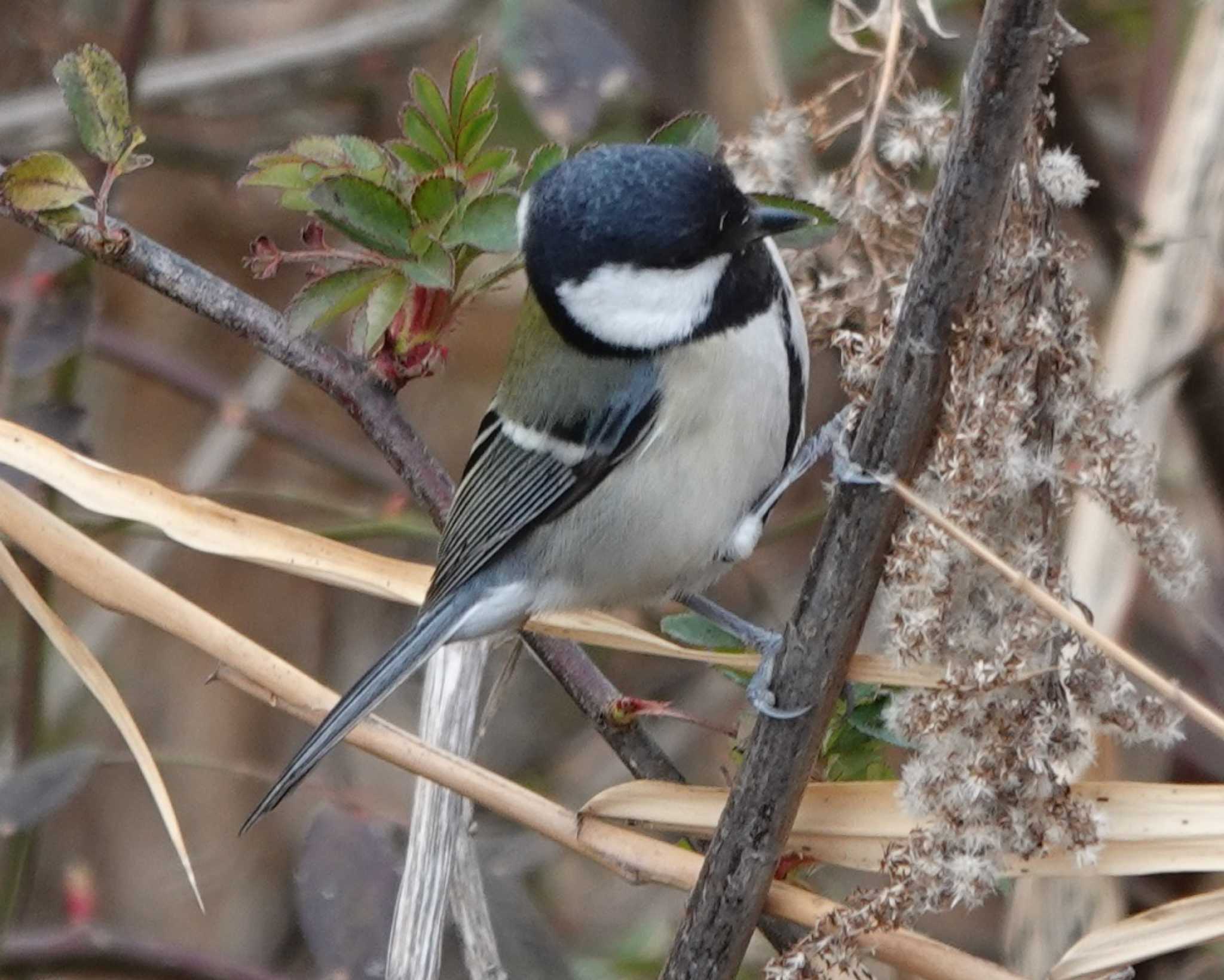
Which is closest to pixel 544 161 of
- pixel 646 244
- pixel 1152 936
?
pixel 646 244

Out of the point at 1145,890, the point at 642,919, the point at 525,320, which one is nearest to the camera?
the point at 525,320

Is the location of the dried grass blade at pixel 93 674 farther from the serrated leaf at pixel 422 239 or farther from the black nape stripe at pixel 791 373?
the black nape stripe at pixel 791 373

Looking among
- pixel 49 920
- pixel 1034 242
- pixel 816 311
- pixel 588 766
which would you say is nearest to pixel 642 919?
pixel 588 766

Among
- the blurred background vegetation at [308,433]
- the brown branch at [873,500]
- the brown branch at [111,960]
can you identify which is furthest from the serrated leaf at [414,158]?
the brown branch at [111,960]

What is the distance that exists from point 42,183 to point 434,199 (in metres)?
0.30

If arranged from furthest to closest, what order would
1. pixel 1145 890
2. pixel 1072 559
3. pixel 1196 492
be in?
pixel 1196 492
pixel 1145 890
pixel 1072 559

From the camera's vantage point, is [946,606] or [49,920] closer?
[946,606]

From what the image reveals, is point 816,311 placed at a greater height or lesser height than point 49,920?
lesser

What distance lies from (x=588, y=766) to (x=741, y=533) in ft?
5.43

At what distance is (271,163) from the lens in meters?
1.23

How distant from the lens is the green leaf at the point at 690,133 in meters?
1.35

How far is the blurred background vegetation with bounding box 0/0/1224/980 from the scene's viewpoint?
1.93 metres

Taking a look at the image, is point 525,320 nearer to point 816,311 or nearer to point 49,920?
point 816,311

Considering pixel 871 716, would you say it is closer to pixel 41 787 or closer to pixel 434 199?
pixel 434 199
